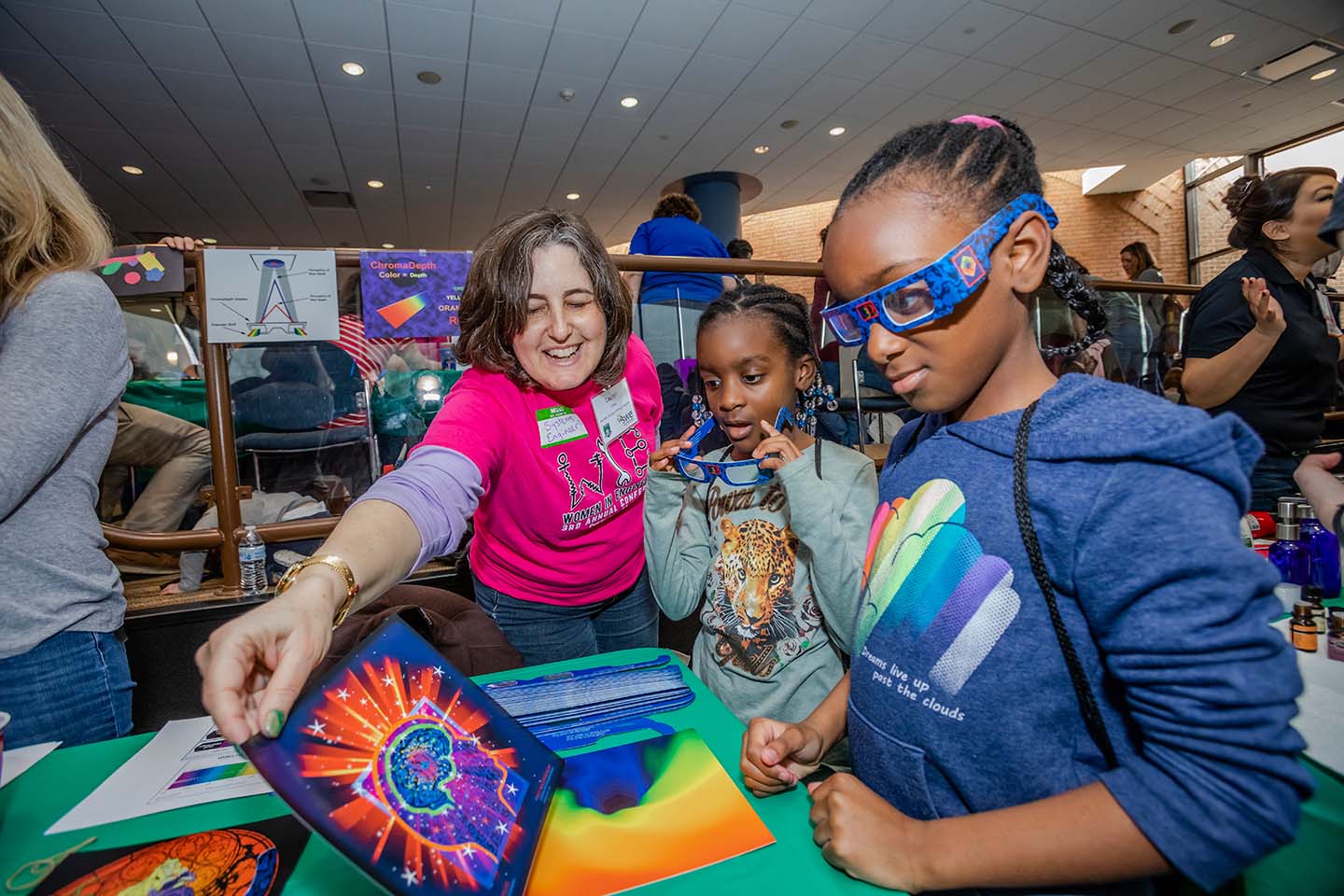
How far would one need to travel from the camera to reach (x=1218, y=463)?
0.56 m

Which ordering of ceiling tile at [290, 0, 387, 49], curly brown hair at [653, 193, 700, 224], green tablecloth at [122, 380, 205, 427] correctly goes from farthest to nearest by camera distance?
ceiling tile at [290, 0, 387, 49] < curly brown hair at [653, 193, 700, 224] < green tablecloth at [122, 380, 205, 427]

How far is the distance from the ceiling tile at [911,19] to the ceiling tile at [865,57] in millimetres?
109

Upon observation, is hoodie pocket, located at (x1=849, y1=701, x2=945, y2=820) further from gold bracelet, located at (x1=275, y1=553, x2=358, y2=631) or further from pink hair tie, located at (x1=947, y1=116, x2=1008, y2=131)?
pink hair tie, located at (x1=947, y1=116, x2=1008, y2=131)

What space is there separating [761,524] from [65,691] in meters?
1.36

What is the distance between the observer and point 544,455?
58.2 inches

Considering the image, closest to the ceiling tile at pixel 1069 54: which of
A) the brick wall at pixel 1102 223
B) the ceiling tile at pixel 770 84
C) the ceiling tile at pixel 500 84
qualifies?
the ceiling tile at pixel 770 84

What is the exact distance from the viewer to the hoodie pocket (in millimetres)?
750

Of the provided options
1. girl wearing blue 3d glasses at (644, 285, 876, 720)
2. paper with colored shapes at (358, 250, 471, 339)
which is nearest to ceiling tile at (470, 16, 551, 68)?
paper with colored shapes at (358, 250, 471, 339)

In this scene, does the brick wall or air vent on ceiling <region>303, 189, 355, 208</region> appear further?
the brick wall

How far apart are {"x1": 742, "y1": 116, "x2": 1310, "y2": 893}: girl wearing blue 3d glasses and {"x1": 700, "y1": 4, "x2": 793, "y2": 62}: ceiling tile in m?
6.19

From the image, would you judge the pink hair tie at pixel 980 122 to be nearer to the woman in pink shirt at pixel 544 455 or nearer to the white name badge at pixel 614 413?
the woman in pink shirt at pixel 544 455

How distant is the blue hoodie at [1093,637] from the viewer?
1.75 feet

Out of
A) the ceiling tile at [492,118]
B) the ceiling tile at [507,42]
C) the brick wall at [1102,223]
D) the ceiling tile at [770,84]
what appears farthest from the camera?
the brick wall at [1102,223]

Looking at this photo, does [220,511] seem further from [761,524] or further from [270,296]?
[761,524]
